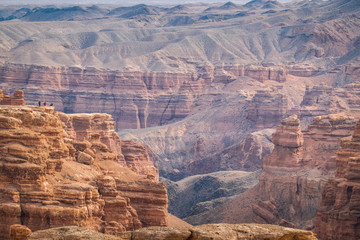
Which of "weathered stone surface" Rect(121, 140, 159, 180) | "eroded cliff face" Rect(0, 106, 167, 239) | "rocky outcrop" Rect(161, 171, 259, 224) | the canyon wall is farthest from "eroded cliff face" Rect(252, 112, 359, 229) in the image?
the canyon wall

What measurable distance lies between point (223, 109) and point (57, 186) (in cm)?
10459

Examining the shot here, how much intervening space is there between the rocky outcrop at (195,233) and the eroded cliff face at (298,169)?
129 ft

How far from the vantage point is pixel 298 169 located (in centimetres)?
7706

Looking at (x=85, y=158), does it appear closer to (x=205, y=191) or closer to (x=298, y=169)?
(x=298, y=169)

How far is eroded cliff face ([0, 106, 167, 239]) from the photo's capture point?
1650 inches

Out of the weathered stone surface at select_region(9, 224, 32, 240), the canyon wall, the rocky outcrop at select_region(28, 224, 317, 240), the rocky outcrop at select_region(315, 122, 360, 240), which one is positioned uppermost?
the rocky outcrop at select_region(28, 224, 317, 240)

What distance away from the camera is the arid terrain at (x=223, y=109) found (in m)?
77.5

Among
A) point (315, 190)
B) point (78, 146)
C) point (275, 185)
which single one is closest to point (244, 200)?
point (275, 185)

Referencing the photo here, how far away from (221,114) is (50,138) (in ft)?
324

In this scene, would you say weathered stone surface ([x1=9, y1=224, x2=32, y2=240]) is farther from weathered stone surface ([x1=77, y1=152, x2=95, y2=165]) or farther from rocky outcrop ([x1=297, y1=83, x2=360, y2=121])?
rocky outcrop ([x1=297, y1=83, x2=360, y2=121])

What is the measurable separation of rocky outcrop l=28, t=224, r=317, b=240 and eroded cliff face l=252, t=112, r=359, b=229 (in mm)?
39320

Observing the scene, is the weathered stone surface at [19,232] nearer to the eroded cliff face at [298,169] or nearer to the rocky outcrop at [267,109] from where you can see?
the eroded cliff face at [298,169]

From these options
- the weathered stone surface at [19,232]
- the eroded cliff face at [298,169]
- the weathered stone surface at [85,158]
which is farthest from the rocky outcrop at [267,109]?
the weathered stone surface at [19,232]

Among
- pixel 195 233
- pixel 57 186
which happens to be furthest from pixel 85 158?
pixel 195 233
